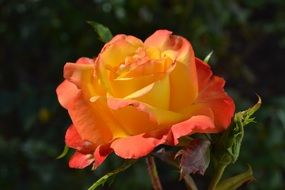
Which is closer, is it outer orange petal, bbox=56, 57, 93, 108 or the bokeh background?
outer orange petal, bbox=56, 57, 93, 108

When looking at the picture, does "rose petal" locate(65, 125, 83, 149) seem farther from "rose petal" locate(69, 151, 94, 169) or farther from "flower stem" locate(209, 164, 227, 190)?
"flower stem" locate(209, 164, 227, 190)

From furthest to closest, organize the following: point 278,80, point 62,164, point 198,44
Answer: point 278,80
point 62,164
point 198,44

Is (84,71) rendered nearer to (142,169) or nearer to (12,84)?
(142,169)

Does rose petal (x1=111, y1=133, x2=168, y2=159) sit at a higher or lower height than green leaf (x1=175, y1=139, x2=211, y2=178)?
higher

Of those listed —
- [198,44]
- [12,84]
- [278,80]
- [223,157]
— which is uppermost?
[223,157]

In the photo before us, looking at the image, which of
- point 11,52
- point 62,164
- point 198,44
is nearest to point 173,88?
point 198,44

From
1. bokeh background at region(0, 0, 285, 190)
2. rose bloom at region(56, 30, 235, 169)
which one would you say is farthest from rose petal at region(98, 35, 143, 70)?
bokeh background at region(0, 0, 285, 190)

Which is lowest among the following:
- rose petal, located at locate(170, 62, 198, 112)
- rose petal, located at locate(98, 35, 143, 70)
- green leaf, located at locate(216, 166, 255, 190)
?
green leaf, located at locate(216, 166, 255, 190)

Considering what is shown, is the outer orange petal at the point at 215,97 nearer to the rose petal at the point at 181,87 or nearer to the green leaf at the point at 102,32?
the rose petal at the point at 181,87

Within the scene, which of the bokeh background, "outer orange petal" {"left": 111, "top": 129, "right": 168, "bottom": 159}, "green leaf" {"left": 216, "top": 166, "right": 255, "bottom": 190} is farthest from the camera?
the bokeh background
